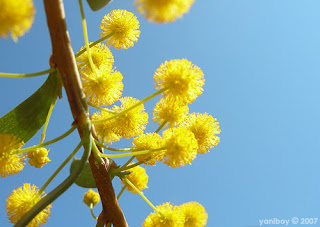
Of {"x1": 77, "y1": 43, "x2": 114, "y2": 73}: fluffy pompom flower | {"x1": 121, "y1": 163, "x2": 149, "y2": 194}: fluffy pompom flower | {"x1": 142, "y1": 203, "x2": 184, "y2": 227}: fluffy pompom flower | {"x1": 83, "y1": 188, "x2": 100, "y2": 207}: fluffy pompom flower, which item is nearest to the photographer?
{"x1": 142, "y1": 203, "x2": 184, "y2": 227}: fluffy pompom flower

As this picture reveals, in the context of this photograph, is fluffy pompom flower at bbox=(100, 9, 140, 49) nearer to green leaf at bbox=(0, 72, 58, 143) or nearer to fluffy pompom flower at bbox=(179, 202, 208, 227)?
green leaf at bbox=(0, 72, 58, 143)

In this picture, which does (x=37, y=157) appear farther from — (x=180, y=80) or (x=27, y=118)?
(x=180, y=80)

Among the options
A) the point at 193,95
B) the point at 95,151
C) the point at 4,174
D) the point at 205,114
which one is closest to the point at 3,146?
the point at 4,174

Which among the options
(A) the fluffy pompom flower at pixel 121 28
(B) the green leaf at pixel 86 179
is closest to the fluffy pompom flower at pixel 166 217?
(B) the green leaf at pixel 86 179

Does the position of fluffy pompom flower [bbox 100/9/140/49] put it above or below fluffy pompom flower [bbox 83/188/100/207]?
above

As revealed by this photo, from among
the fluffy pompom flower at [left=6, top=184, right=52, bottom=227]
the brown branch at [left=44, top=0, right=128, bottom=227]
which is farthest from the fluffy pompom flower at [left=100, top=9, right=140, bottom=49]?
the fluffy pompom flower at [left=6, top=184, right=52, bottom=227]

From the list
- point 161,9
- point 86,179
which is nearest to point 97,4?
point 161,9

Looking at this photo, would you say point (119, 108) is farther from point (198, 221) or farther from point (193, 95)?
point (198, 221)

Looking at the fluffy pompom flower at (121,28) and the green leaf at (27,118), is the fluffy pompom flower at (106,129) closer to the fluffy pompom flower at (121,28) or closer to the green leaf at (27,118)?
the green leaf at (27,118)
